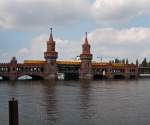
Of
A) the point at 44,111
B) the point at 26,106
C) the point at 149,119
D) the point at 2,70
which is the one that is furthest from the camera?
the point at 2,70

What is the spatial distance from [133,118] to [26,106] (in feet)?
66.8

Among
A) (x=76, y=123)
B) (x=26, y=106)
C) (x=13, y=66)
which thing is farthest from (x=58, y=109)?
(x=13, y=66)

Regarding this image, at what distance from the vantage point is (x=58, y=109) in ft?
195

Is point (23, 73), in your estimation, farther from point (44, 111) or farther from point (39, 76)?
point (44, 111)

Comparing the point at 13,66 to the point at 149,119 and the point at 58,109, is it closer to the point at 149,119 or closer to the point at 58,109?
the point at 58,109

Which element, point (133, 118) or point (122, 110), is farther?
point (122, 110)

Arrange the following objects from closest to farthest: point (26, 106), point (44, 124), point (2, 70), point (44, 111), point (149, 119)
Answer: point (44, 124)
point (149, 119)
point (44, 111)
point (26, 106)
point (2, 70)

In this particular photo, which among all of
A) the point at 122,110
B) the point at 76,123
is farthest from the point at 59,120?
the point at 122,110

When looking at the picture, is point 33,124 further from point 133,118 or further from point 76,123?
point 133,118

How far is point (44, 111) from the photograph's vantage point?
56781mm

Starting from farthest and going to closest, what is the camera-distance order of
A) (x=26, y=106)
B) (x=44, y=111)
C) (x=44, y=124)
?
1. (x=26, y=106)
2. (x=44, y=111)
3. (x=44, y=124)

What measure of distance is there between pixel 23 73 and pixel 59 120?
144 m

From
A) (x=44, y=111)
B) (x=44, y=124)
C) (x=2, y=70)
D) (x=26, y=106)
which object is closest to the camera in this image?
(x=44, y=124)

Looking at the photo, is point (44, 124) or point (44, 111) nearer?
point (44, 124)
